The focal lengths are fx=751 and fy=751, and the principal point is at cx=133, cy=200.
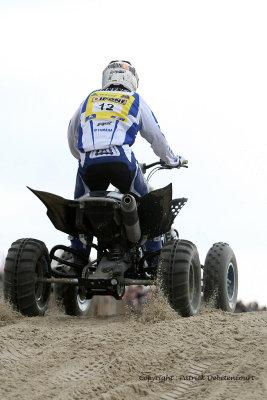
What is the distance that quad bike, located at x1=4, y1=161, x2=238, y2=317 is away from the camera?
6.54 m

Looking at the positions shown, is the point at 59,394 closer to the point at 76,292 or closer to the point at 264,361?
the point at 264,361

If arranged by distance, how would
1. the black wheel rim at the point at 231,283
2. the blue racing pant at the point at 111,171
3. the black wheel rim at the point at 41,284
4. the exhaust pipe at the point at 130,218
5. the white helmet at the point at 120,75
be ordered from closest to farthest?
1. the exhaust pipe at the point at 130,218
2. the blue racing pant at the point at 111,171
3. the black wheel rim at the point at 41,284
4. the white helmet at the point at 120,75
5. the black wheel rim at the point at 231,283

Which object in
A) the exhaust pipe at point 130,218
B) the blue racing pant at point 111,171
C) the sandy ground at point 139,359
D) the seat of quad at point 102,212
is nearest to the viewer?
the sandy ground at point 139,359

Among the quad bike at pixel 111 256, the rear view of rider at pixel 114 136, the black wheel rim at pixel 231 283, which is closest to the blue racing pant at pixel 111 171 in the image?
the rear view of rider at pixel 114 136

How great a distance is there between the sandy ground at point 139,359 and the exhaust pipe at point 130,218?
2.33 feet

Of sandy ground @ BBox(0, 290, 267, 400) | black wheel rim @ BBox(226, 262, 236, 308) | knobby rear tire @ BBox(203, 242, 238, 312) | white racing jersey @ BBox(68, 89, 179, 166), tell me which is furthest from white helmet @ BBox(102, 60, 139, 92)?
sandy ground @ BBox(0, 290, 267, 400)

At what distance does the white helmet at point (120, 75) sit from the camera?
7.48 m

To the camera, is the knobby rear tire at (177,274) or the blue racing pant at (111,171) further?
the blue racing pant at (111,171)

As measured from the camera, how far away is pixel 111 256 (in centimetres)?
693

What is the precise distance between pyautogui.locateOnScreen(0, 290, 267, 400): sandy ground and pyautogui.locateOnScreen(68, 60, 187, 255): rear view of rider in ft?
4.17

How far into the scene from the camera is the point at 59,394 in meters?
4.19

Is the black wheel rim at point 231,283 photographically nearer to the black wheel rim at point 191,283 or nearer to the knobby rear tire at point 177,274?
the black wheel rim at point 191,283

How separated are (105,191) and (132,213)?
1.24ft

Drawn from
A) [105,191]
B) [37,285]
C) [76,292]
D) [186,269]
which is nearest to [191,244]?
[186,269]
